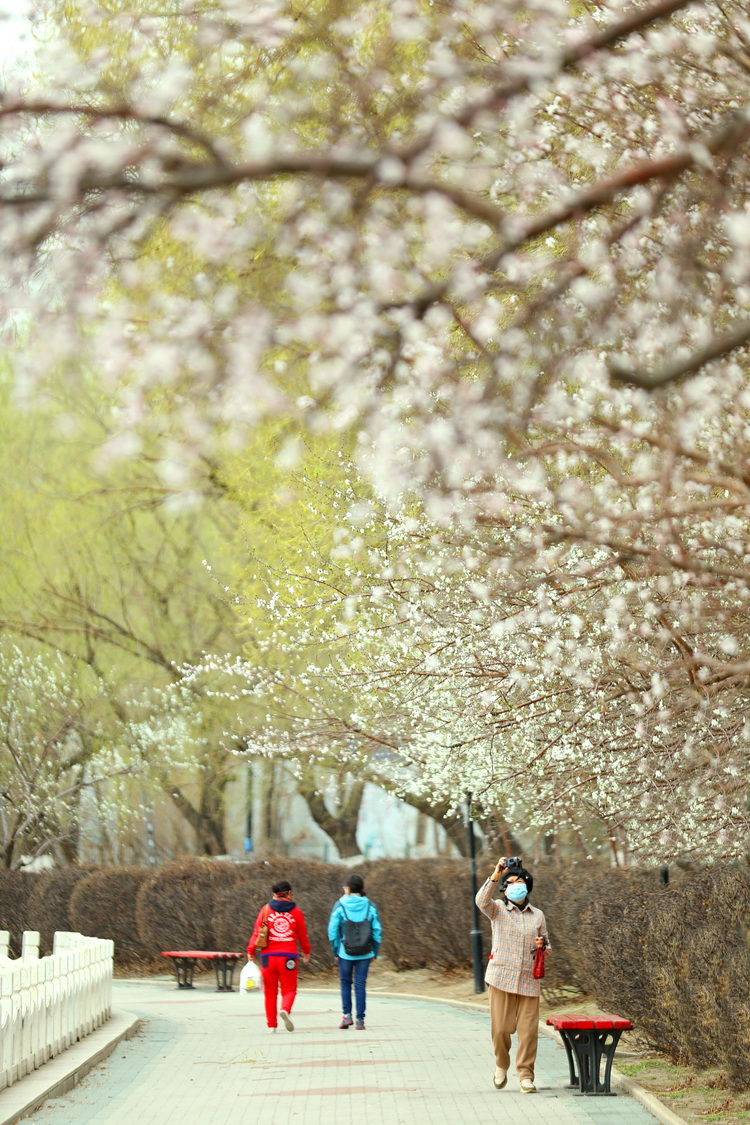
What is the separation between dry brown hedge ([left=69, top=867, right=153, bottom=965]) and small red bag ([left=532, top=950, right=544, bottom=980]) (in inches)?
620

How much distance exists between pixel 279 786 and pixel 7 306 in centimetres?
3146

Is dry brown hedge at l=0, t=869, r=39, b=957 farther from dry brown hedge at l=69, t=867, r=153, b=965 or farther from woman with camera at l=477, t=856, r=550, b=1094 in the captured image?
woman with camera at l=477, t=856, r=550, b=1094

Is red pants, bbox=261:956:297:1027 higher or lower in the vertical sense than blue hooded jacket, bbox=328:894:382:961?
lower

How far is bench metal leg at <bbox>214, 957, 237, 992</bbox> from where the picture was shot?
22172 millimetres

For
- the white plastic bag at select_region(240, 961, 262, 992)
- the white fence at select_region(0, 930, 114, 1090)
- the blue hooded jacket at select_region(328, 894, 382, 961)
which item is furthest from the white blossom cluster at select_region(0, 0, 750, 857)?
the white plastic bag at select_region(240, 961, 262, 992)

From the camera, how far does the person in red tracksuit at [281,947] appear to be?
14680 millimetres

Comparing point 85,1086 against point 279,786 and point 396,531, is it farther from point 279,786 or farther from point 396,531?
point 279,786

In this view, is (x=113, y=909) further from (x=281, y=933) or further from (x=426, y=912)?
(x=281, y=933)

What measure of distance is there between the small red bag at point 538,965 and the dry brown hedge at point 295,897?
12757 mm

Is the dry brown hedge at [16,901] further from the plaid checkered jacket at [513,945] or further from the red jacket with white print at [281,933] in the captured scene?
the plaid checkered jacket at [513,945]

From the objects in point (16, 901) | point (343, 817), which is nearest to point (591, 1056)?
point (16, 901)

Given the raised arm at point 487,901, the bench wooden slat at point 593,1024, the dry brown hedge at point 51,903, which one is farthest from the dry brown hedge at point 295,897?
the bench wooden slat at point 593,1024

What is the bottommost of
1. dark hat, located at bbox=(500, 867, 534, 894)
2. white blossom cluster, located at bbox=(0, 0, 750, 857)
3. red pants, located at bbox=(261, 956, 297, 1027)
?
red pants, located at bbox=(261, 956, 297, 1027)

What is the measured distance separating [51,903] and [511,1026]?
17.3 meters
